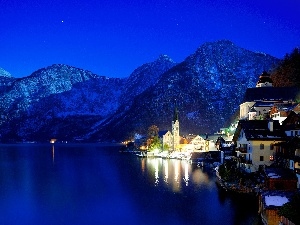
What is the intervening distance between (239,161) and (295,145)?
16.3 metres

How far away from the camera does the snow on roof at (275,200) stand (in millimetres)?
34625

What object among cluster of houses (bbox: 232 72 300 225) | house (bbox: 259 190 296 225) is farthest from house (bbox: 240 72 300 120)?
house (bbox: 259 190 296 225)

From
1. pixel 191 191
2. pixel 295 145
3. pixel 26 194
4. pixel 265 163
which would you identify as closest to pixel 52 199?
pixel 26 194

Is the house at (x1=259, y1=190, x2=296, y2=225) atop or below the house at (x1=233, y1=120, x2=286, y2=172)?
below

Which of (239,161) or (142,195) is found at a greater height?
(239,161)

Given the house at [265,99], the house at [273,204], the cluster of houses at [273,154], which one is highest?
the house at [265,99]

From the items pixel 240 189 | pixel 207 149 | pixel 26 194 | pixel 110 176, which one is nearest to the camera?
pixel 240 189

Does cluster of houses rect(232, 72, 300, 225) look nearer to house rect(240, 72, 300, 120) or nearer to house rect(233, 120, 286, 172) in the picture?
house rect(233, 120, 286, 172)

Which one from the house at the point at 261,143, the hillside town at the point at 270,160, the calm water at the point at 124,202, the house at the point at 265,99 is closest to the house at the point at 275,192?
the hillside town at the point at 270,160

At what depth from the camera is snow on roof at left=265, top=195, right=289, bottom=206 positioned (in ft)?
114

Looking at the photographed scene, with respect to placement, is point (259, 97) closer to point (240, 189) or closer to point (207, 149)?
point (207, 149)

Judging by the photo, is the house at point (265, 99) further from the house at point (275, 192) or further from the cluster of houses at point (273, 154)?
the house at point (275, 192)

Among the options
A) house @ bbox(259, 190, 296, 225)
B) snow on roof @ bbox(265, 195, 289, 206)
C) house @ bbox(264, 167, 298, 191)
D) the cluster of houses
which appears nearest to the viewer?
house @ bbox(259, 190, 296, 225)

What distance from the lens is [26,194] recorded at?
6462 cm
